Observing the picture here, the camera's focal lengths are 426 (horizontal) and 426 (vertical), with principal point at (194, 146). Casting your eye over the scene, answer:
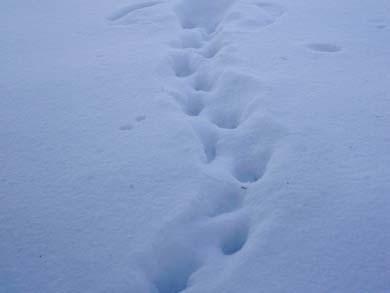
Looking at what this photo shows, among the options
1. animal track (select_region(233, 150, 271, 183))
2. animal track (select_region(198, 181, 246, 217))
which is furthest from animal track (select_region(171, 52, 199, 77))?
animal track (select_region(198, 181, 246, 217))

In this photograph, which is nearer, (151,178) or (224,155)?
(151,178)

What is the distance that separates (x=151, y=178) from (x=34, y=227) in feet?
1.46

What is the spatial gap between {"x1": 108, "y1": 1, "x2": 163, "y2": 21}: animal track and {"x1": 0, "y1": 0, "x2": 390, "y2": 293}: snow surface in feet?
0.32

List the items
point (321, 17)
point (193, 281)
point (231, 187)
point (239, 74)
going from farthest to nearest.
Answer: point (321, 17), point (239, 74), point (231, 187), point (193, 281)

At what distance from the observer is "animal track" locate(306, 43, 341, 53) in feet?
7.67

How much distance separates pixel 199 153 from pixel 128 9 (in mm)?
1575

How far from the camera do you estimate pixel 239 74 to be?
211cm

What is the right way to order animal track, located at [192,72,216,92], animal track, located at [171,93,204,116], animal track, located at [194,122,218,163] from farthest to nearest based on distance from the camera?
animal track, located at [192,72,216,92] < animal track, located at [171,93,204,116] < animal track, located at [194,122,218,163]

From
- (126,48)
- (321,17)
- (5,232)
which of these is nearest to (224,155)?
(5,232)

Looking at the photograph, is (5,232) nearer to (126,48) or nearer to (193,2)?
(126,48)

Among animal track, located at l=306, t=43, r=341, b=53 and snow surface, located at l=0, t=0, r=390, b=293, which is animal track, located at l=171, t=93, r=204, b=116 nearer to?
snow surface, located at l=0, t=0, r=390, b=293

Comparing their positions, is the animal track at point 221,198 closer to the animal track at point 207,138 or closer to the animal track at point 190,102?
the animal track at point 207,138

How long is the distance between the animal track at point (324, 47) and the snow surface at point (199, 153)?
2 centimetres

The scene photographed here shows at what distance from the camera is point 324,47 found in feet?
7.75
